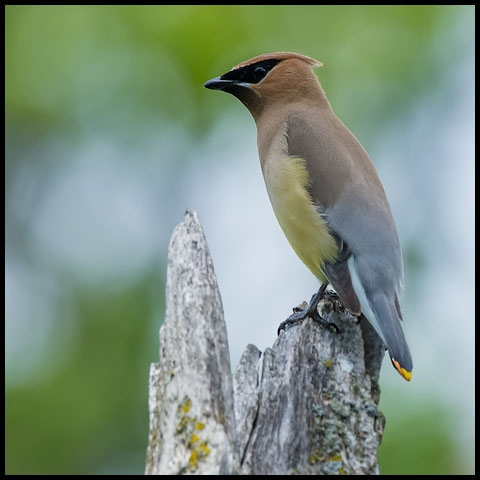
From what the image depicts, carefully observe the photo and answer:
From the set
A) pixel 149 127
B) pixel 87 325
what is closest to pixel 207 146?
pixel 149 127

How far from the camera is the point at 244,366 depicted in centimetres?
462

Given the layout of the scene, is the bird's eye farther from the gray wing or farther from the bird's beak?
the gray wing

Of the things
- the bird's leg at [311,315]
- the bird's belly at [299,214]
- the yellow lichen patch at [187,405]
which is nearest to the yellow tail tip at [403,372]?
the bird's leg at [311,315]

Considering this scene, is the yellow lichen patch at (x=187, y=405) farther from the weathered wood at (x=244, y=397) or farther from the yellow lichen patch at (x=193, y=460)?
the yellow lichen patch at (x=193, y=460)

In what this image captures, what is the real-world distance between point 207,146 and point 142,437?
2.85 meters

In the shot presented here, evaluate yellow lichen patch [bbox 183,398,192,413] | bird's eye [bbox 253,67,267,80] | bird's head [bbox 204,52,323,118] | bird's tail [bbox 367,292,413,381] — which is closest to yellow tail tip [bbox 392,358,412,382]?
bird's tail [bbox 367,292,413,381]

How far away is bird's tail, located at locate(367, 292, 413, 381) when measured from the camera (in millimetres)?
4594

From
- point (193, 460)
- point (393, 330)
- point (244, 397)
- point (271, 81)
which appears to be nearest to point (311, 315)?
point (393, 330)

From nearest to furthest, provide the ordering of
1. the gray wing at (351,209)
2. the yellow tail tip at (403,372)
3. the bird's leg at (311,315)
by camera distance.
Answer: the yellow tail tip at (403,372) → the bird's leg at (311,315) → the gray wing at (351,209)

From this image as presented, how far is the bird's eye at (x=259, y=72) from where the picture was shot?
245 inches

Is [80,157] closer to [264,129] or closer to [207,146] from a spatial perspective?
[207,146]

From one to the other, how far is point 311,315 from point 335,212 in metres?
0.64

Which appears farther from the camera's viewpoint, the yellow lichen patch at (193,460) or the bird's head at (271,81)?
the bird's head at (271,81)

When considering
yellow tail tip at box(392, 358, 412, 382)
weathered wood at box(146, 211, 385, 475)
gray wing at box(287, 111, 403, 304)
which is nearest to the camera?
weathered wood at box(146, 211, 385, 475)
